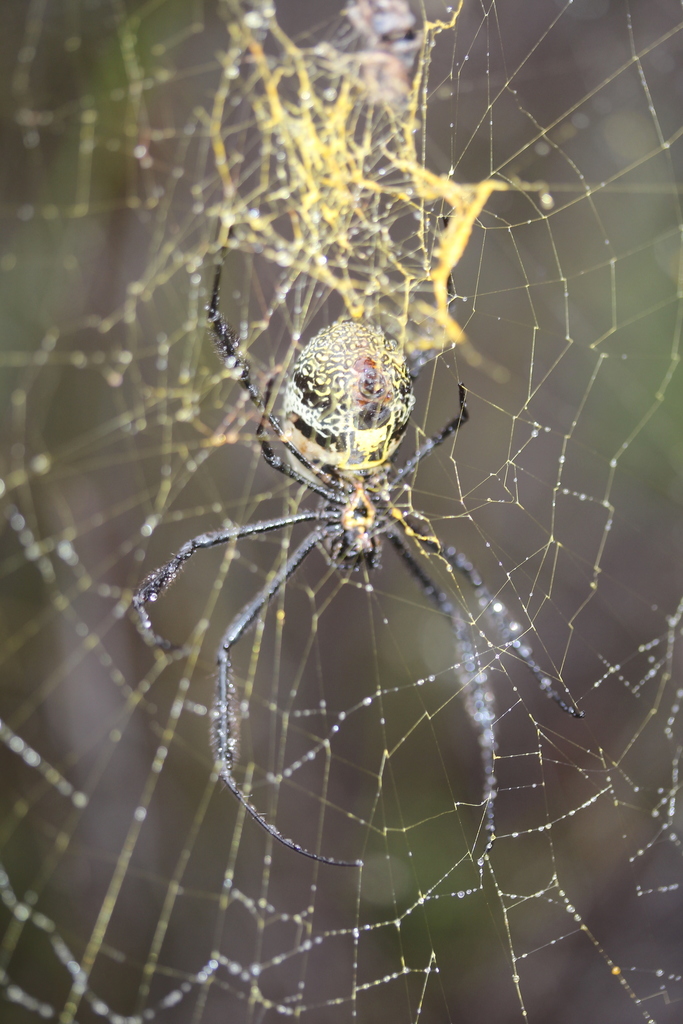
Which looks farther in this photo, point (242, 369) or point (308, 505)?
point (308, 505)

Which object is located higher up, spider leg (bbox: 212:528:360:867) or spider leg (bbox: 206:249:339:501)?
spider leg (bbox: 206:249:339:501)

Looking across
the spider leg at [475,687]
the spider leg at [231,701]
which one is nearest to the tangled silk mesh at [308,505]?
the spider leg at [475,687]

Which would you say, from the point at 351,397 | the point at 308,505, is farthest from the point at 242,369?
the point at 308,505

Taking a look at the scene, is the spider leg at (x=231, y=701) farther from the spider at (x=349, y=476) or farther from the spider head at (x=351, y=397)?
the spider head at (x=351, y=397)

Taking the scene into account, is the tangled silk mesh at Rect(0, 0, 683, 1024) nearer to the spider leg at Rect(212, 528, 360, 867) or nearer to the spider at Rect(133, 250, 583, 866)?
the spider at Rect(133, 250, 583, 866)

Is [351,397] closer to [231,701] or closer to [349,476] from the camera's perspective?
[349,476]

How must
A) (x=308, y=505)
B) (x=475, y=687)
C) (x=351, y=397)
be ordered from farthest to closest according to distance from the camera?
(x=308, y=505) → (x=475, y=687) → (x=351, y=397)

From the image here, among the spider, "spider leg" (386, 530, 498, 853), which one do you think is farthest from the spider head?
"spider leg" (386, 530, 498, 853)
